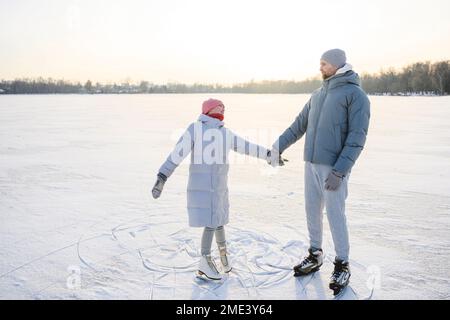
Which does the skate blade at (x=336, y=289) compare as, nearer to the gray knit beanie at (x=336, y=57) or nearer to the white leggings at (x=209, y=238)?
the white leggings at (x=209, y=238)

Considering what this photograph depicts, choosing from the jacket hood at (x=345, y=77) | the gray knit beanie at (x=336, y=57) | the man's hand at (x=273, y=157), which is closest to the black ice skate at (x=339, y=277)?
the man's hand at (x=273, y=157)

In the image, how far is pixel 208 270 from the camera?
3.16 m

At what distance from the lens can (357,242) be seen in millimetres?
3930

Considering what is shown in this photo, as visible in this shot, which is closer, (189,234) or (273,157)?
(273,157)

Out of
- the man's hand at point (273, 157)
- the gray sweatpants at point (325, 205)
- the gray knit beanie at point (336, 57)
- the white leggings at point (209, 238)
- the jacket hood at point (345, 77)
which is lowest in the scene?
the white leggings at point (209, 238)

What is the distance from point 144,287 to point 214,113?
1415mm

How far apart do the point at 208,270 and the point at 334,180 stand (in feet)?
3.93

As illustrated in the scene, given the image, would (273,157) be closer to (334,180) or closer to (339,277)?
(334,180)

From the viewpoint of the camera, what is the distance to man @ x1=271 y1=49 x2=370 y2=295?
283 centimetres

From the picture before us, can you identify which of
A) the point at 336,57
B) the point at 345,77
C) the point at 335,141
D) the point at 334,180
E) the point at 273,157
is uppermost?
the point at 336,57

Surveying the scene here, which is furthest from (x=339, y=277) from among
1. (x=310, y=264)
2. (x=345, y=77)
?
(x=345, y=77)

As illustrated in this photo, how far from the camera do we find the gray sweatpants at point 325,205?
2.98m

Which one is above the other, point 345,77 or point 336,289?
point 345,77
